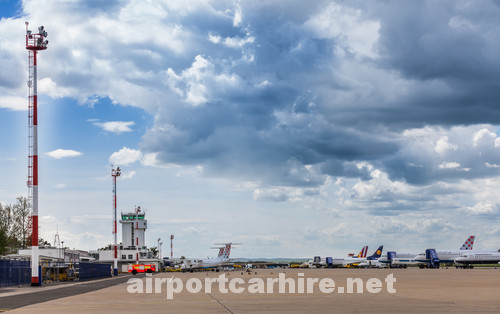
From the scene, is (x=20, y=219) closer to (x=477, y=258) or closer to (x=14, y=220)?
(x=14, y=220)

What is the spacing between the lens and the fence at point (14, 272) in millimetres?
62062

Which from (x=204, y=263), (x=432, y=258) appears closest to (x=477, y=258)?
(x=432, y=258)

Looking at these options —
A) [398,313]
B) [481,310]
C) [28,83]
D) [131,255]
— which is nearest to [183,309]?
[398,313]

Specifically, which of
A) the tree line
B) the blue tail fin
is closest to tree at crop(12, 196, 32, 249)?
the tree line

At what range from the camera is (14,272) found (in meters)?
66.4

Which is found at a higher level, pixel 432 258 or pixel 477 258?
pixel 477 258

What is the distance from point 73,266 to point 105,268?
27260mm

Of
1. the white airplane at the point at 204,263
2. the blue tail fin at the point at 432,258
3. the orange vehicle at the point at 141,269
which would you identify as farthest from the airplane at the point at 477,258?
the orange vehicle at the point at 141,269

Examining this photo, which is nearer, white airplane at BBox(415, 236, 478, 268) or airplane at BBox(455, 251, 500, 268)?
airplane at BBox(455, 251, 500, 268)

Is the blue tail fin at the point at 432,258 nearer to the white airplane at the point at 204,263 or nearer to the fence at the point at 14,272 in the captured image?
the white airplane at the point at 204,263

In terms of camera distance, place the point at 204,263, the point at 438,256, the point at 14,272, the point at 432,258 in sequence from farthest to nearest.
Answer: the point at 438,256, the point at 432,258, the point at 204,263, the point at 14,272

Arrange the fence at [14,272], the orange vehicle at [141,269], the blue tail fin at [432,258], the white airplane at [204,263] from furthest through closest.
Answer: the blue tail fin at [432,258]
the white airplane at [204,263]
the orange vehicle at [141,269]
the fence at [14,272]

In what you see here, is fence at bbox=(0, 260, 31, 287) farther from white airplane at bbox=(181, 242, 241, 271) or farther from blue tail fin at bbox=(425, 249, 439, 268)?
blue tail fin at bbox=(425, 249, 439, 268)

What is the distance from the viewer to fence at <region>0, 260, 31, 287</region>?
6206 cm
